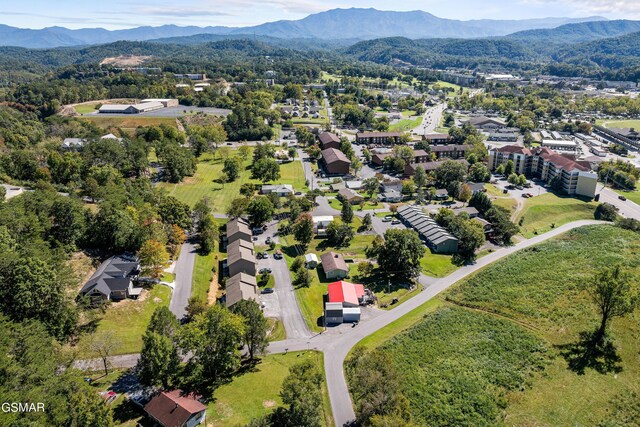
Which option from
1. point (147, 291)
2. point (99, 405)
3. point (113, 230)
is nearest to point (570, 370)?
point (99, 405)

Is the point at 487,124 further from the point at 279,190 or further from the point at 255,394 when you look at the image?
the point at 255,394

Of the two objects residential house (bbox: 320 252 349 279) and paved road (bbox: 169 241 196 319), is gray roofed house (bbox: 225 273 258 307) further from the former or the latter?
residential house (bbox: 320 252 349 279)

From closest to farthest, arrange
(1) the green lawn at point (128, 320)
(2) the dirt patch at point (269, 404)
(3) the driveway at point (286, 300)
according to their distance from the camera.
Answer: (2) the dirt patch at point (269, 404), (1) the green lawn at point (128, 320), (3) the driveway at point (286, 300)

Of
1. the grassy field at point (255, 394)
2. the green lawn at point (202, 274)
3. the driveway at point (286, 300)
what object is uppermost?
the green lawn at point (202, 274)

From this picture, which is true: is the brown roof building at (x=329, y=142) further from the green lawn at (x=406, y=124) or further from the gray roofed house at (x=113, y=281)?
the gray roofed house at (x=113, y=281)

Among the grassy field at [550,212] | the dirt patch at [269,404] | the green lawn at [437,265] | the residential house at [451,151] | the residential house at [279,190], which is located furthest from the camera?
the residential house at [451,151]

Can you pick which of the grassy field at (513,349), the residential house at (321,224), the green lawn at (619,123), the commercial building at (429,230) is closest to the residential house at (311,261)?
the residential house at (321,224)

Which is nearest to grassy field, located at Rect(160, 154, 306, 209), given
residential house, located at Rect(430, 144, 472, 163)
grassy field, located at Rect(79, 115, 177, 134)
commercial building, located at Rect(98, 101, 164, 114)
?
grassy field, located at Rect(79, 115, 177, 134)

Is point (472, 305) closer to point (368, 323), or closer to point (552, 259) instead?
point (368, 323)
